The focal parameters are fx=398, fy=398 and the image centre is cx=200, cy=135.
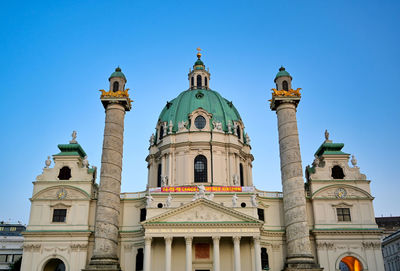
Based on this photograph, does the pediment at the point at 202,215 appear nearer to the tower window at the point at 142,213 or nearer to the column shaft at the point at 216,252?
the column shaft at the point at 216,252

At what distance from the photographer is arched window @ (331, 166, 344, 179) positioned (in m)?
44.3

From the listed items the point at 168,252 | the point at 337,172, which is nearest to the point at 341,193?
the point at 337,172

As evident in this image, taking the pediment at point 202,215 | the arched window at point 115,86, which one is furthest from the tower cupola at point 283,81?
the arched window at point 115,86

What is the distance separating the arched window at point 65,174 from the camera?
43825 mm

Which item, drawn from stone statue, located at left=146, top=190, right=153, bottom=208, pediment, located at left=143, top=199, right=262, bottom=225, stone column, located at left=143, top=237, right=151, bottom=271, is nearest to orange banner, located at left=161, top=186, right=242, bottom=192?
stone statue, located at left=146, top=190, right=153, bottom=208

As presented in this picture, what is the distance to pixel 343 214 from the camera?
42.3 meters

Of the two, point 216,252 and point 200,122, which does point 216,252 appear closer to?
point 216,252

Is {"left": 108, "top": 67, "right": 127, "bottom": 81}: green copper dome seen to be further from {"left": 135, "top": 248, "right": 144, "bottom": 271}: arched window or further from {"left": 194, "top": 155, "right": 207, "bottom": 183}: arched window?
{"left": 135, "top": 248, "right": 144, "bottom": 271}: arched window

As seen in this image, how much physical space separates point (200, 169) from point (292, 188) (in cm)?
1358

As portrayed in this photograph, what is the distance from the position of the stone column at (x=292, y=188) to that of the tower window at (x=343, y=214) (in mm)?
7080

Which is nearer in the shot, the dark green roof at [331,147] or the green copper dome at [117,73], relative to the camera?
the green copper dome at [117,73]

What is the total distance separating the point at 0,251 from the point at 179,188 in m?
29.2

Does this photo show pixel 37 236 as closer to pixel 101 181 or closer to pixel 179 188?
pixel 101 181

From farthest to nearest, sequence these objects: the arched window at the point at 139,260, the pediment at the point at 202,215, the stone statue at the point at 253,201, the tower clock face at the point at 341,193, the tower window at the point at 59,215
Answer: the tower clock face at the point at 341,193, the tower window at the point at 59,215, the arched window at the point at 139,260, the stone statue at the point at 253,201, the pediment at the point at 202,215
